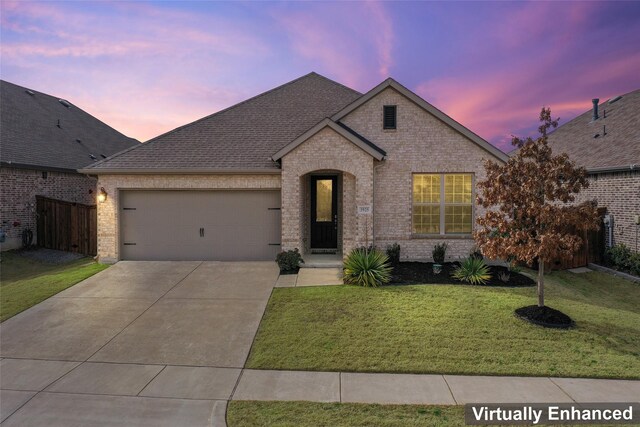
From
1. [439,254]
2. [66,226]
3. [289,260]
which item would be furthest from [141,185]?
[439,254]

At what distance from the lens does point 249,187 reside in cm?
1256

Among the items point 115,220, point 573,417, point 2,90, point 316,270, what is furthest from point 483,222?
point 2,90

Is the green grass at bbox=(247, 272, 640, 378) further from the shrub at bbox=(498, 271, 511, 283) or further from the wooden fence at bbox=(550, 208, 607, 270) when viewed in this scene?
the wooden fence at bbox=(550, 208, 607, 270)

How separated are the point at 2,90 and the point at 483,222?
24476mm

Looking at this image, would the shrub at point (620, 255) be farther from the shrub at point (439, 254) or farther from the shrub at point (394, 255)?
the shrub at point (394, 255)

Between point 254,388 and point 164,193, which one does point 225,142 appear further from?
point 254,388

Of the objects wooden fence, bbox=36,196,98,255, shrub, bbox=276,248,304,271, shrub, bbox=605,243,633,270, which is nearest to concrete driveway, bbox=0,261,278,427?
shrub, bbox=276,248,304,271

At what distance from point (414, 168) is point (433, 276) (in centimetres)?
392

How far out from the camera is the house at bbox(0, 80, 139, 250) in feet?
49.4

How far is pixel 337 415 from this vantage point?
4.69m

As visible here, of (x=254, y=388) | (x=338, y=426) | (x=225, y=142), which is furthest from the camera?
(x=225, y=142)

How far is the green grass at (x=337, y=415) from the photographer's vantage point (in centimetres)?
452

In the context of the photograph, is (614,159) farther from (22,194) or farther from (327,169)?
(22,194)

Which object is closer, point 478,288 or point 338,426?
point 338,426
